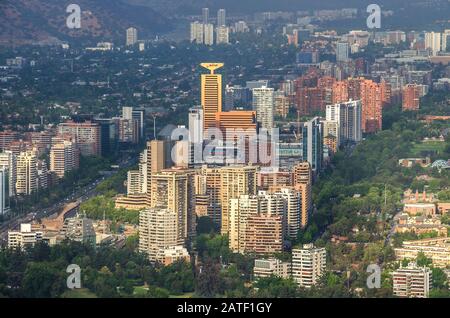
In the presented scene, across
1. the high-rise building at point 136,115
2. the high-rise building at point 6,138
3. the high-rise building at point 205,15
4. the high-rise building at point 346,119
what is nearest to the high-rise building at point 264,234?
the high-rise building at point 6,138

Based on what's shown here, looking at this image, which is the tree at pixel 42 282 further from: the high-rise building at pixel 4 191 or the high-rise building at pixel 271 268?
the high-rise building at pixel 4 191

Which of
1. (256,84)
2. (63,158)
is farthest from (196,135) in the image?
(256,84)

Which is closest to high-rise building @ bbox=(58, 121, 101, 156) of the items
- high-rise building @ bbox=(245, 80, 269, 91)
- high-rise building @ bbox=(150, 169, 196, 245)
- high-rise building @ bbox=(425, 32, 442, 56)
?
high-rise building @ bbox=(245, 80, 269, 91)

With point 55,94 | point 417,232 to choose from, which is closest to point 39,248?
point 417,232

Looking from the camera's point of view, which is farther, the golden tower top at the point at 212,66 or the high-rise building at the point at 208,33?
the high-rise building at the point at 208,33
